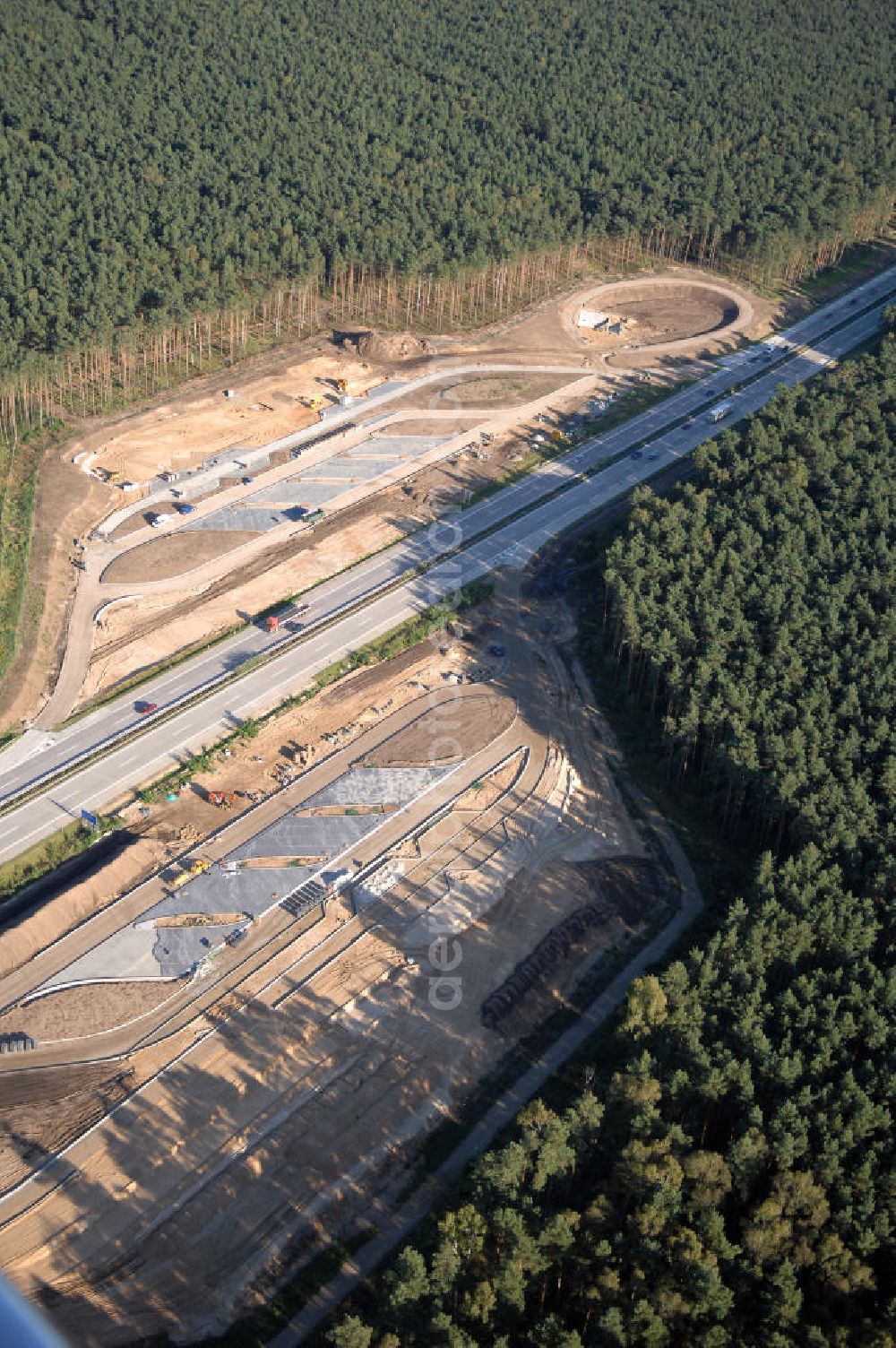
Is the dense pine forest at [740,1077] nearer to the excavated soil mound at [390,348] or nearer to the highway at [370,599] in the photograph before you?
the highway at [370,599]

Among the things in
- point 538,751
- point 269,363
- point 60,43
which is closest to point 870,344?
point 269,363

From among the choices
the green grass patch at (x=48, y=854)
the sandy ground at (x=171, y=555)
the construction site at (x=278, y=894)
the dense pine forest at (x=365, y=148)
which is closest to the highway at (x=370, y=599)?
the green grass patch at (x=48, y=854)

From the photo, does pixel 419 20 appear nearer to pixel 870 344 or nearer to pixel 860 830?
pixel 870 344

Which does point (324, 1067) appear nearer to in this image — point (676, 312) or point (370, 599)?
point (370, 599)

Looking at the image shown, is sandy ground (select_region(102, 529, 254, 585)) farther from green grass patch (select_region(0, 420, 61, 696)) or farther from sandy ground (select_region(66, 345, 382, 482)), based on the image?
sandy ground (select_region(66, 345, 382, 482))

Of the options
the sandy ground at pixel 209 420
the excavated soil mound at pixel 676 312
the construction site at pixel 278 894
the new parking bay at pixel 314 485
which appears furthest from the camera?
the excavated soil mound at pixel 676 312

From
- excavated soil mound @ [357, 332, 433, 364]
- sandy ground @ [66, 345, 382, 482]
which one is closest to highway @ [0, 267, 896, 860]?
sandy ground @ [66, 345, 382, 482]

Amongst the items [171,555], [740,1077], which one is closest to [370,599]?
[171,555]
